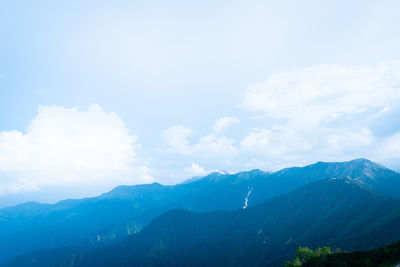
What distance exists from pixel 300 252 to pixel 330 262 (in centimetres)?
3362

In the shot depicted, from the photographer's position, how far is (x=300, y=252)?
112375 mm

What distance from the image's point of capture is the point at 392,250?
75750 millimetres

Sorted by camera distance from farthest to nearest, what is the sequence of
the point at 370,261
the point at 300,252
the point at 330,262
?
the point at 300,252, the point at 330,262, the point at 370,261

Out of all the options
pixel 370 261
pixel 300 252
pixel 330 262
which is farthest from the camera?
pixel 300 252

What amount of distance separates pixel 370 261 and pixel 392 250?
872 cm

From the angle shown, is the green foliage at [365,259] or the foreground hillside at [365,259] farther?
the green foliage at [365,259]

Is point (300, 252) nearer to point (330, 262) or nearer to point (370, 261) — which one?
point (330, 262)

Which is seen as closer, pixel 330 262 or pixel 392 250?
pixel 392 250

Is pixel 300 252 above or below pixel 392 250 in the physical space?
below

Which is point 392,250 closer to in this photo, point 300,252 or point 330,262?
point 330,262

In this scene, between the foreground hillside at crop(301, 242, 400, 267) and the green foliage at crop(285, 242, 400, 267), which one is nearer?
the foreground hillside at crop(301, 242, 400, 267)

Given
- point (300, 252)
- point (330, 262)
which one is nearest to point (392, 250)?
point (330, 262)

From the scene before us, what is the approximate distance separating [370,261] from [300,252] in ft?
139

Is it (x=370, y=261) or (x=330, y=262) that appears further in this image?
(x=330, y=262)
